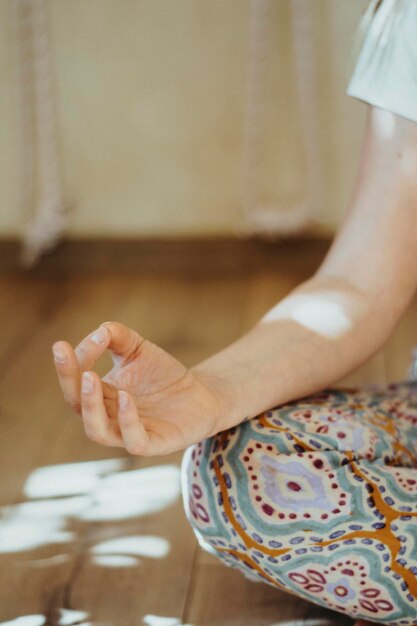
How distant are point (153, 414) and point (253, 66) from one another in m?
1.60

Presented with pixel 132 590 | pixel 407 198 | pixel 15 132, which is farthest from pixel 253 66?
pixel 132 590

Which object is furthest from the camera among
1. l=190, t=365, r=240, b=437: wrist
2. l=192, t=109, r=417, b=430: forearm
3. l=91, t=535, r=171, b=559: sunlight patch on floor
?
l=91, t=535, r=171, b=559: sunlight patch on floor

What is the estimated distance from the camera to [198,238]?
2428 mm

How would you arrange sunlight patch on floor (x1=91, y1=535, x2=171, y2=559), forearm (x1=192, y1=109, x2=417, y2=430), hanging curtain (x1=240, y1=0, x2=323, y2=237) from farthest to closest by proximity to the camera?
hanging curtain (x1=240, y1=0, x2=323, y2=237)
sunlight patch on floor (x1=91, y1=535, x2=171, y2=559)
forearm (x1=192, y1=109, x2=417, y2=430)

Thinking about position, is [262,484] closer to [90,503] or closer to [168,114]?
[90,503]

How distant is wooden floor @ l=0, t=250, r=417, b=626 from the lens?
3.38 feet

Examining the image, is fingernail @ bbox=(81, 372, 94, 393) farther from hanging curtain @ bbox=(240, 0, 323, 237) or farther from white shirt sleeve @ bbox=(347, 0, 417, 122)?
hanging curtain @ bbox=(240, 0, 323, 237)

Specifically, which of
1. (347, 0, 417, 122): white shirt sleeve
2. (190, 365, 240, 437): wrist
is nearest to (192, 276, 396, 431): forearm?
(190, 365, 240, 437): wrist

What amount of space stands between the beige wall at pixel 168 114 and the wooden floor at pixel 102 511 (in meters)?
0.40

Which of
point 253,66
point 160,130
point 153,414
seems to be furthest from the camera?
point 160,130

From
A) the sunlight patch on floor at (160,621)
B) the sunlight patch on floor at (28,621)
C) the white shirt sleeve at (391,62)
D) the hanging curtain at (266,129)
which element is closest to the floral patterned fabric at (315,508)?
the sunlight patch on floor at (160,621)

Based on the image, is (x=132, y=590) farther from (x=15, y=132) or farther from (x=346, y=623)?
(x=15, y=132)

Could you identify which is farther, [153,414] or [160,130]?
[160,130]

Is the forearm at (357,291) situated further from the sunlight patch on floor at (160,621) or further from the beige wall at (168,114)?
the beige wall at (168,114)
